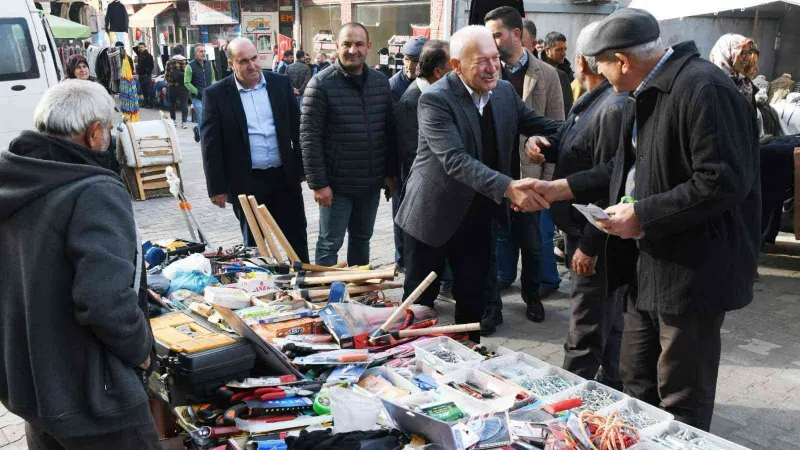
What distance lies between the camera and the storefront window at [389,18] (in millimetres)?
17672

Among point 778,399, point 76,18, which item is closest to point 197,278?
point 778,399

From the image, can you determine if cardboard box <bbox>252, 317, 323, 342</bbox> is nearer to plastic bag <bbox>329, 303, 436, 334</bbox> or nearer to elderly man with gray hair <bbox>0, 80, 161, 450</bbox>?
plastic bag <bbox>329, 303, 436, 334</bbox>

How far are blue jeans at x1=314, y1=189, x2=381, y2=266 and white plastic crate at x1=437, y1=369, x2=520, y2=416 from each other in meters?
2.26

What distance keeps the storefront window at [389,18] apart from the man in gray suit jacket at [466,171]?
1409 centimetres

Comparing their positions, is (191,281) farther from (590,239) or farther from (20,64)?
(20,64)

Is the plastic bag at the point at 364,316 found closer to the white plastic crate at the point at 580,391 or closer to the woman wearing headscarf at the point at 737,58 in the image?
the white plastic crate at the point at 580,391

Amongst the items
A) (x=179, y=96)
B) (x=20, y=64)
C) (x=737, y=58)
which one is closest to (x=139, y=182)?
(x=20, y=64)

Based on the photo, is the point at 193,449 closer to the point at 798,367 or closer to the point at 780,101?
the point at 798,367

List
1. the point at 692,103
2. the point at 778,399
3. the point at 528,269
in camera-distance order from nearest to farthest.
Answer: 1. the point at 692,103
2. the point at 778,399
3. the point at 528,269

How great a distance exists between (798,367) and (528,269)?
6.06 ft

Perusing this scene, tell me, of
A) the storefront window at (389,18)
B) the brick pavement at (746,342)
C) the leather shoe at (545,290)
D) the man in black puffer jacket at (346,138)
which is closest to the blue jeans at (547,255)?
the leather shoe at (545,290)

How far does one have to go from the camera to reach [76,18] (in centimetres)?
2834

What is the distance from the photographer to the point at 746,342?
190 inches

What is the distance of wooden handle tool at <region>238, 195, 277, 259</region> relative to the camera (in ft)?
15.5
